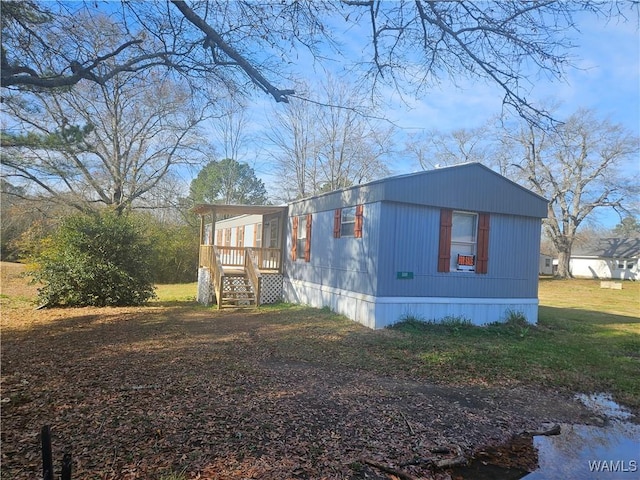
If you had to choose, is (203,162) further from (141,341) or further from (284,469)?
(284,469)

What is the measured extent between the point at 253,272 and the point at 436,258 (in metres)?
5.91

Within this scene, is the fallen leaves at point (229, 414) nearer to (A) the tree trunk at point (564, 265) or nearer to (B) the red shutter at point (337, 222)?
(B) the red shutter at point (337, 222)

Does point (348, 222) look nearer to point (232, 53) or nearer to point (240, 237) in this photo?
point (232, 53)

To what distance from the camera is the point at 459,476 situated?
325 cm

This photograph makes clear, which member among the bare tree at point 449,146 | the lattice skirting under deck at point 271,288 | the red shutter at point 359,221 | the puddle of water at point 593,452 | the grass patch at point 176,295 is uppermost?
the bare tree at point 449,146

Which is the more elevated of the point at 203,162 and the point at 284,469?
the point at 203,162

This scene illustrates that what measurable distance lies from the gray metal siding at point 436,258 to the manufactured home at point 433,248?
2cm

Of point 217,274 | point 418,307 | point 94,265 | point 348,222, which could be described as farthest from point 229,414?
point 94,265

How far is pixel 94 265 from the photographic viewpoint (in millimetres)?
11953

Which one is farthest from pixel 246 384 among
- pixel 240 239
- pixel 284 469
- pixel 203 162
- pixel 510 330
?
pixel 203 162

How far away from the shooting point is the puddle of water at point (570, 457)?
3.38 metres

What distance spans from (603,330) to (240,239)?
49.7 ft

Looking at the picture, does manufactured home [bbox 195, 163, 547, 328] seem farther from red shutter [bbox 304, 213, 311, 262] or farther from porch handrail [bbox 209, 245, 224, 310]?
porch handrail [bbox 209, 245, 224, 310]

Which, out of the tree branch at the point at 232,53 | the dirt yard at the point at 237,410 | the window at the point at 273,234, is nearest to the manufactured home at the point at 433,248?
the dirt yard at the point at 237,410
